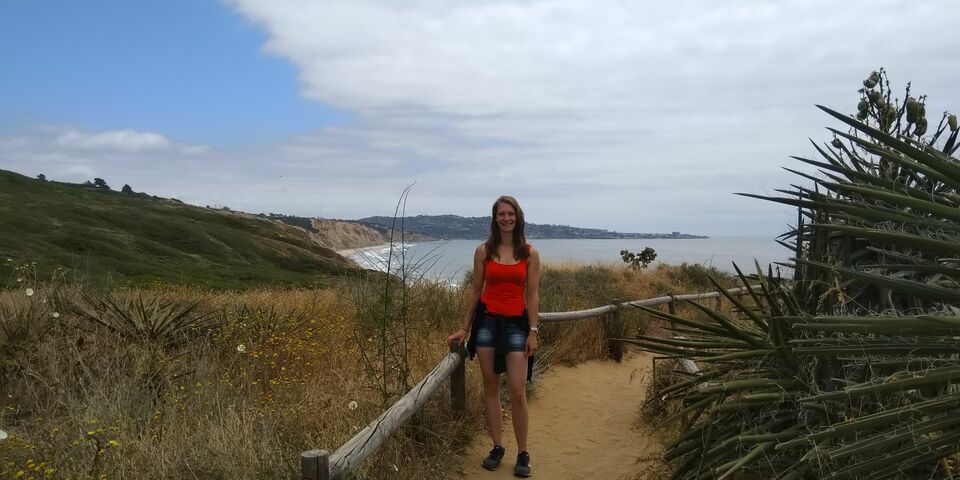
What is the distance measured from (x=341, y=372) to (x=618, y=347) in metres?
4.86

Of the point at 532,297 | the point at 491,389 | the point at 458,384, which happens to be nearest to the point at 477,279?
the point at 532,297

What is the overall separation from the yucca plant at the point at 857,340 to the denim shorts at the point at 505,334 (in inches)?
42.6

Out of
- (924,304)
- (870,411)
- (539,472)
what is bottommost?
(539,472)

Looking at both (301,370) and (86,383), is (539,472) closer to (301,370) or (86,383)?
(301,370)

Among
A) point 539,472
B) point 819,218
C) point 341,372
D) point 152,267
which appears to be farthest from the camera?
point 152,267

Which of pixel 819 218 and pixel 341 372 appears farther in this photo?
pixel 341 372

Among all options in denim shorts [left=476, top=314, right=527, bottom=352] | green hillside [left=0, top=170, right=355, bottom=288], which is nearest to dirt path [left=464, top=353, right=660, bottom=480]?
denim shorts [left=476, top=314, right=527, bottom=352]

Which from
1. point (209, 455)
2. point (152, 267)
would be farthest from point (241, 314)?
point (152, 267)

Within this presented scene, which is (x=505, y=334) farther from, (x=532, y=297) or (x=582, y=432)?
(x=582, y=432)

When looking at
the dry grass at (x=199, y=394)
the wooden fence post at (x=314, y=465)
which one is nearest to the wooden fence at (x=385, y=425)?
the wooden fence post at (x=314, y=465)

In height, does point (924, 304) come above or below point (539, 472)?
above

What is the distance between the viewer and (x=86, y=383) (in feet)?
16.9

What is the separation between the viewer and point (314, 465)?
Result: 2.64m

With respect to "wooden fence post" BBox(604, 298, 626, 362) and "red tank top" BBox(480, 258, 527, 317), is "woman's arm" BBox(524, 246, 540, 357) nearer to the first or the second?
"red tank top" BBox(480, 258, 527, 317)
